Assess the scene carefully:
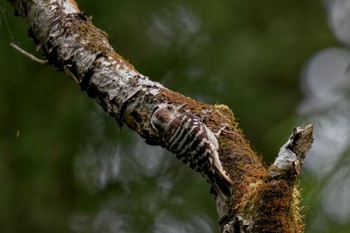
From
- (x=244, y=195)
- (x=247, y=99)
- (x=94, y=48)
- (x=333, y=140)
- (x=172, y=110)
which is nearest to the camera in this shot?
(x=244, y=195)

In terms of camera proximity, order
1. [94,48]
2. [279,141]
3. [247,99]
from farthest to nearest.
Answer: [247,99], [279,141], [94,48]

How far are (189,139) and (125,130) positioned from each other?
1.26 meters

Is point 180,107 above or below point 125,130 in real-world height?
below

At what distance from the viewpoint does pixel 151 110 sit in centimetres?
146

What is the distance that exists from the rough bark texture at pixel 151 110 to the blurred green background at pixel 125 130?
0.66 meters

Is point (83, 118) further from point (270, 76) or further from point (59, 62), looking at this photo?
point (59, 62)

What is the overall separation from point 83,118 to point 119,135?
0.17 meters

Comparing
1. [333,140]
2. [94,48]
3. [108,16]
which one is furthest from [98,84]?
[108,16]

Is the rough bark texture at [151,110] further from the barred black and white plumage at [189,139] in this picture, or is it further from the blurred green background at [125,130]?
the blurred green background at [125,130]

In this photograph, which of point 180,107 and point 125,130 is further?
point 125,130

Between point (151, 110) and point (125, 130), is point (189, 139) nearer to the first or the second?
point (151, 110)

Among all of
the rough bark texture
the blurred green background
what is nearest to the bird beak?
the rough bark texture

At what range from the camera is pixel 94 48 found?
1594mm

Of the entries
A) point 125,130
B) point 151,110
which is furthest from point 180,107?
point 125,130
